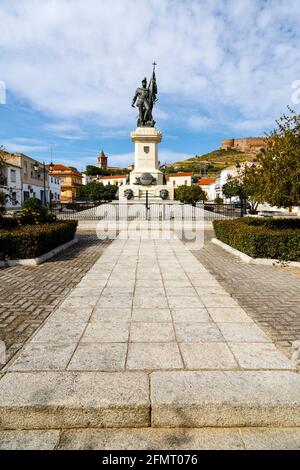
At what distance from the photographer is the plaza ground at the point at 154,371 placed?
8.40ft

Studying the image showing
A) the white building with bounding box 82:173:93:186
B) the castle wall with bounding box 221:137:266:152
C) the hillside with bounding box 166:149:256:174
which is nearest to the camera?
the white building with bounding box 82:173:93:186

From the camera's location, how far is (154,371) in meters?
3.19

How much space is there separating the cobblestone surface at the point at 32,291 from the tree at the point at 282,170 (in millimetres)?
5990

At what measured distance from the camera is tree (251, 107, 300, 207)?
929 cm

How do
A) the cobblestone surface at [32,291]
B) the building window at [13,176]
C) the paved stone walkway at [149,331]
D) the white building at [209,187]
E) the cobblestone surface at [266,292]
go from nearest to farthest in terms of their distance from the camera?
the paved stone walkway at [149,331] < the cobblestone surface at [32,291] < the cobblestone surface at [266,292] < the building window at [13,176] < the white building at [209,187]

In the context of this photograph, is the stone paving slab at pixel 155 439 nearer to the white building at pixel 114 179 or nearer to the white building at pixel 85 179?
the white building at pixel 85 179

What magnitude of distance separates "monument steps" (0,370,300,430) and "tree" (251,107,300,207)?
7622 millimetres

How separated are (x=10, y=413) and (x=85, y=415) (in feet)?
2.15

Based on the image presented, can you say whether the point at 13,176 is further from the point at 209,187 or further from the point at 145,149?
the point at 209,187

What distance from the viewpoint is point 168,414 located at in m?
2.61

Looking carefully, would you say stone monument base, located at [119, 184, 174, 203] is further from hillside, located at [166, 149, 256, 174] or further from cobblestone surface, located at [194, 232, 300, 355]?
hillside, located at [166, 149, 256, 174]

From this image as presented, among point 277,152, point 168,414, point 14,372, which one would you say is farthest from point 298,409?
point 277,152

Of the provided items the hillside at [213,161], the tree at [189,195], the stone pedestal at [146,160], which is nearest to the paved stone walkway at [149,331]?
the stone pedestal at [146,160]

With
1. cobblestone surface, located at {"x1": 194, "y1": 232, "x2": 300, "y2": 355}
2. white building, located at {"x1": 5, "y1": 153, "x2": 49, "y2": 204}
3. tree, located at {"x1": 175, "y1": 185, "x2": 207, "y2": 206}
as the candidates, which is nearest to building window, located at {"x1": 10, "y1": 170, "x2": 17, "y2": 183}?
white building, located at {"x1": 5, "y1": 153, "x2": 49, "y2": 204}
